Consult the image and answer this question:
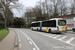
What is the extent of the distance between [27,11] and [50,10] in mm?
14884

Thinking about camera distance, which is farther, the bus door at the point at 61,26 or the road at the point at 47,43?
the bus door at the point at 61,26

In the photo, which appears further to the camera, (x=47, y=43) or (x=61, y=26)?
(x=61, y=26)

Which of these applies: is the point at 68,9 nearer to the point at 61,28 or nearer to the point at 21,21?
the point at 61,28

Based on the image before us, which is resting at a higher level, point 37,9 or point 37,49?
point 37,9

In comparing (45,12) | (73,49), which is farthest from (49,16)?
(73,49)

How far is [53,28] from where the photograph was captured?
1800 centimetres

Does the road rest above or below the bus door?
below

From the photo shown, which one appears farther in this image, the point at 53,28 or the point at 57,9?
the point at 57,9

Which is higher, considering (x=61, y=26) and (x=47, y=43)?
(x=61, y=26)

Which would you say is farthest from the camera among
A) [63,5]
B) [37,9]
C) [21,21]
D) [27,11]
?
[21,21]

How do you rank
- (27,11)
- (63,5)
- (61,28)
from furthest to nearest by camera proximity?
1. (27,11)
2. (63,5)
3. (61,28)

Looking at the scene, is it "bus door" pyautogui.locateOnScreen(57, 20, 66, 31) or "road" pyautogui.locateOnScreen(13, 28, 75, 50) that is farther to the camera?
"bus door" pyautogui.locateOnScreen(57, 20, 66, 31)

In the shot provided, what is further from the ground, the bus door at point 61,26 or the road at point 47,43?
the bus door at point 61,26

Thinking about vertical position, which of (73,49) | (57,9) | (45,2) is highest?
(45,2)
